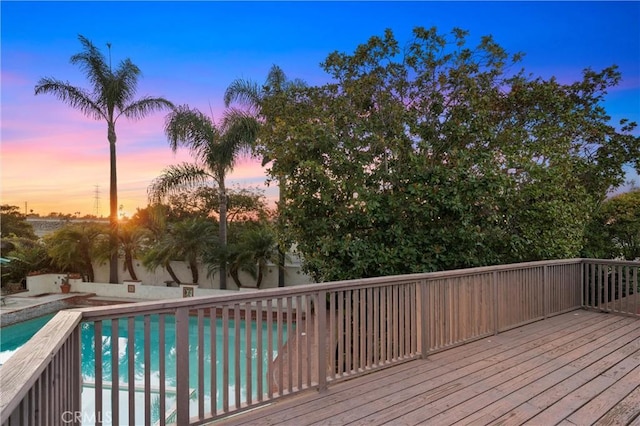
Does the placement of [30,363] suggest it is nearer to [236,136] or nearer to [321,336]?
[321,336]

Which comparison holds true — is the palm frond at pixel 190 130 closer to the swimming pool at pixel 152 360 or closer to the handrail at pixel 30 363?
the swimming pool at pixel 152 360

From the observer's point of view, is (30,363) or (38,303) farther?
(38,303)

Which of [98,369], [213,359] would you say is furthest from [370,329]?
[98,369]

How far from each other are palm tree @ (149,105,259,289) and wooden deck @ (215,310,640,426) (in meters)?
9.36

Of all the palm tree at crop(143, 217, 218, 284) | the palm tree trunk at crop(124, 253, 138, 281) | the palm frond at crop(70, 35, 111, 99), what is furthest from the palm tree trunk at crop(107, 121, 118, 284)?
the palm tree at crop(143, 217, 218, 284)

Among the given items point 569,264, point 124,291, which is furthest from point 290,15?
point 124,291

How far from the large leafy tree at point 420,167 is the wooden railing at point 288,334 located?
879 millimetres

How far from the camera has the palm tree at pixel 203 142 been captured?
11.8 metres

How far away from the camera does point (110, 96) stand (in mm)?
13273

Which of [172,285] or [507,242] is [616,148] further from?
[172,285]

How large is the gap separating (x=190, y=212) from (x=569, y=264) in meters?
15.9

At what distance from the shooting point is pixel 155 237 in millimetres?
14383

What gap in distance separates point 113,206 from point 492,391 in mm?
14019

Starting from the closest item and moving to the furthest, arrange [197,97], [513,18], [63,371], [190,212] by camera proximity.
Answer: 1. [63,371]
2. [513,18]
3. [197,97]
4. [190,212]
